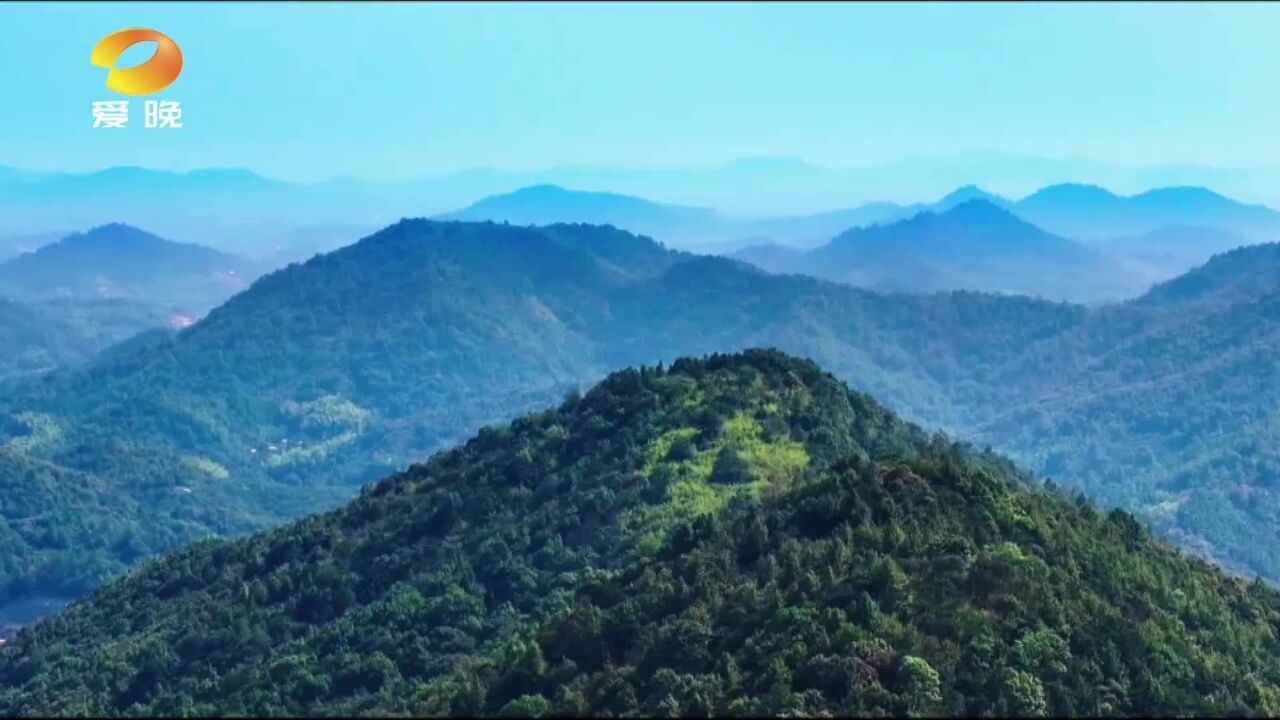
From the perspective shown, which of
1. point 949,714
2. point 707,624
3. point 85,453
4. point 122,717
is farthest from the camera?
point 85,453

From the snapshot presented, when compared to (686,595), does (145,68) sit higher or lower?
higher

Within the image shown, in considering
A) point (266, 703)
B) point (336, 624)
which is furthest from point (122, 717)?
point (336, 624)

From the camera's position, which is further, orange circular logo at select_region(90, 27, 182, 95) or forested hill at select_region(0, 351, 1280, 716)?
orange circular logo at select_region(90, 27, 182, 95)

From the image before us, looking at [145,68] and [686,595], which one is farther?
[145,68]

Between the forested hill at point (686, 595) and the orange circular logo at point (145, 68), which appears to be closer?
the forested hill at point (686, 595)

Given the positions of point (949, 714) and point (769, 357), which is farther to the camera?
point (769, 357)

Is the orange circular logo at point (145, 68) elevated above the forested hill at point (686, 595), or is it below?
above

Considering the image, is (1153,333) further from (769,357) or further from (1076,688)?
(1076,688)

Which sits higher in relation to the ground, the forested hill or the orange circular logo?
the orange circular logo
